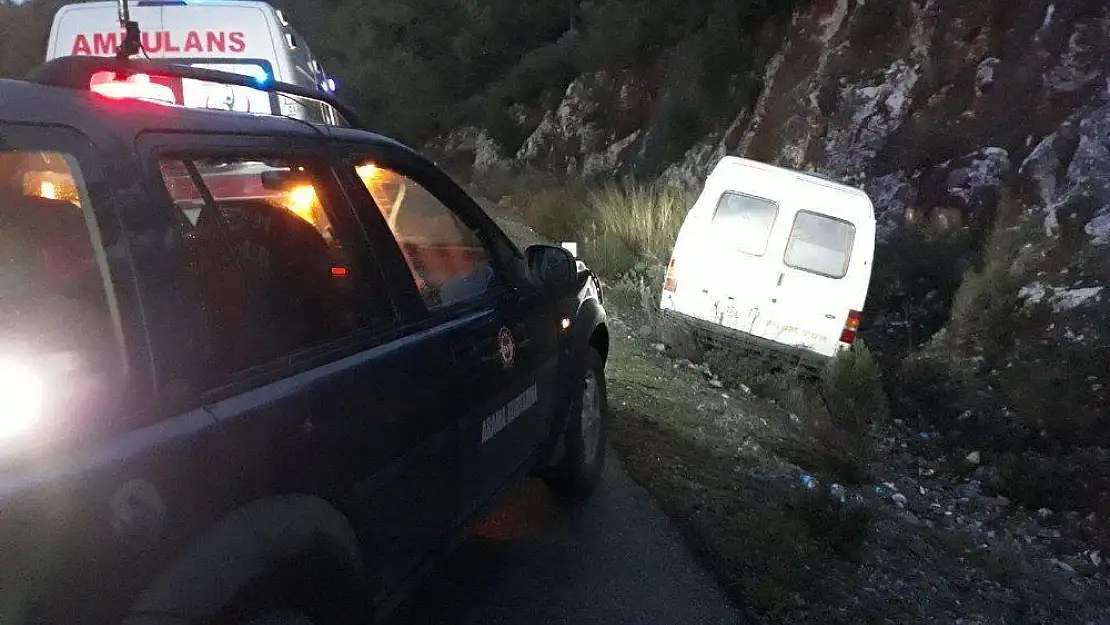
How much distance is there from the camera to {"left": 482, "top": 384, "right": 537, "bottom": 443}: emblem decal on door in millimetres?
3340

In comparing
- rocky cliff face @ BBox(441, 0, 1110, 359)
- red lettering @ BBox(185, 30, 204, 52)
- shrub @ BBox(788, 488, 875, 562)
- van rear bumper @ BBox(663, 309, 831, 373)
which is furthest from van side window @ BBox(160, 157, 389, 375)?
rocky cliff face @ BBox(441, 0, 1110, 359)

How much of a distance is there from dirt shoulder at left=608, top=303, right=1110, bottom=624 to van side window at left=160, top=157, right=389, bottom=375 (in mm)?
2326

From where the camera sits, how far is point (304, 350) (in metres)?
2.45

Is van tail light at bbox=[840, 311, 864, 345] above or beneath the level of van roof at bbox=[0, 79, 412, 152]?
beneath

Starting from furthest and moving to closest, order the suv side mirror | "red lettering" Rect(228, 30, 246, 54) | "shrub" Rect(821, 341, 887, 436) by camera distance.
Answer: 1. "shrub" Rect(821, 341, 887, 436)
2. "red lettering" Rect(228, 30, 246, 54)
3. the suv side mirror

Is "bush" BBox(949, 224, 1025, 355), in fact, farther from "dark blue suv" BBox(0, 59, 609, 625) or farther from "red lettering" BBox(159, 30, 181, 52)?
"red lettering" BBox(159, 30, 181, 52)

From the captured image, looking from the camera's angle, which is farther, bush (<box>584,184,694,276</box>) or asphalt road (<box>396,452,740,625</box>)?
bush (<box>584,184,694,276</box>)

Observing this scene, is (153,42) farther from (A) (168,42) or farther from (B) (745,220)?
(B) (745,220)

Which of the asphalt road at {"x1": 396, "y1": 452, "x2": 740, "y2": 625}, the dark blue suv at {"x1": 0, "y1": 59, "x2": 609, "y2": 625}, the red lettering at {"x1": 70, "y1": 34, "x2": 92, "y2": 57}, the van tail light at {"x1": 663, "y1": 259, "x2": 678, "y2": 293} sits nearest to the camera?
the dark blue suv at {"x1": 0, "y1": 59, "x2": 609, "y2": 625}

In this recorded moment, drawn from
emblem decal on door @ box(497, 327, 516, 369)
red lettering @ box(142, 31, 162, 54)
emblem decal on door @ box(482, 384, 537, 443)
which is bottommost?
emblem decal on door @ box(482, 384, 537, 443)

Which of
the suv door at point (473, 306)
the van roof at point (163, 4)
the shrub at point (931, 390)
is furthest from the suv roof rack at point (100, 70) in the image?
the shrub at point (931, 390)

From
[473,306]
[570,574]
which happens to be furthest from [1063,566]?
[473,306]

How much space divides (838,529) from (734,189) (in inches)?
199

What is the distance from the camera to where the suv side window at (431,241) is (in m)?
3.17
